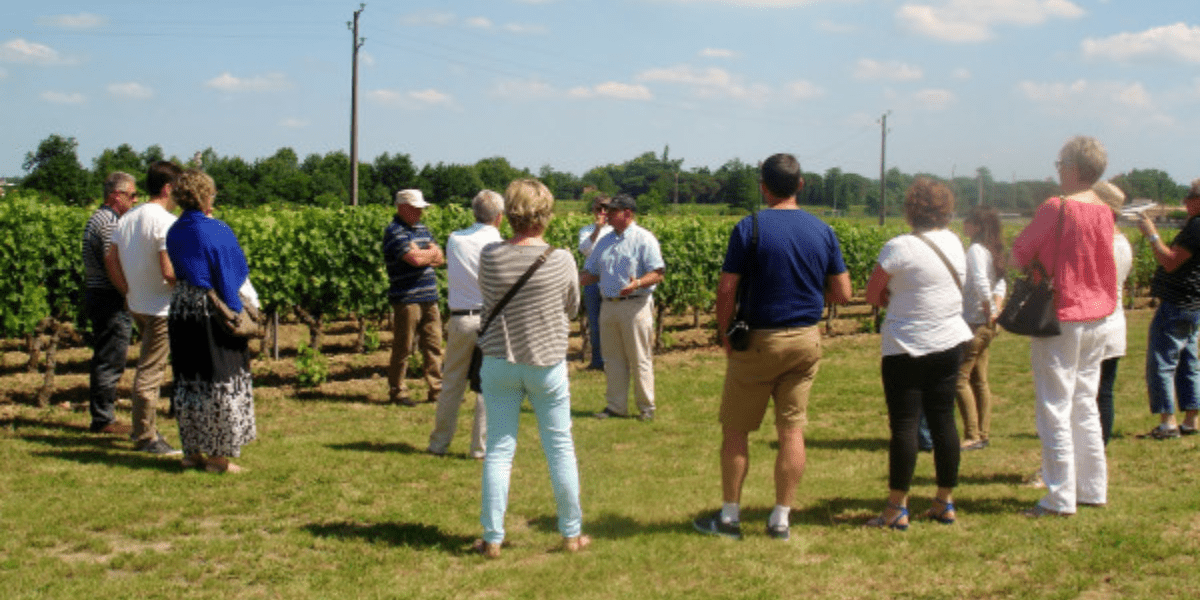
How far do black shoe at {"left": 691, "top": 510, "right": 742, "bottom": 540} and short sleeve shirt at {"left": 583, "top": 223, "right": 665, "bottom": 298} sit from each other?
3.24 metres

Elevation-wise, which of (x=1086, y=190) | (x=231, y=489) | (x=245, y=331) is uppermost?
(x=1086, y=190)

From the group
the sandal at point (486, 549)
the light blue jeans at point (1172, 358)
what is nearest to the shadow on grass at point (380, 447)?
the sandal at point (486, 549)

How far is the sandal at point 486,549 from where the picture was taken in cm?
470

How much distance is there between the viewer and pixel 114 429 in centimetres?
743

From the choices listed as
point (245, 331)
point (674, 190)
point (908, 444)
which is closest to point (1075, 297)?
point (908, 444)

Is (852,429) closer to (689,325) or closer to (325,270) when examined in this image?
(325,270)

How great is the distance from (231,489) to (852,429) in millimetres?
4941

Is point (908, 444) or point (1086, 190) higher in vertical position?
point (1086, 190)

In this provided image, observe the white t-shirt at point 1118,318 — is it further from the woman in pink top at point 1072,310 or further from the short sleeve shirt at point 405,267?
the short sleeve shirt at point 405,267

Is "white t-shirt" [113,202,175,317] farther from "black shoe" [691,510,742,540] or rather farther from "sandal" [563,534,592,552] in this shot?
"black shoe" [691,510,742,540]

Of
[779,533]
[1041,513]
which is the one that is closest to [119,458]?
[779,533]

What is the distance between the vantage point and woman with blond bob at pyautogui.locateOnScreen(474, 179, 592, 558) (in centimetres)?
452

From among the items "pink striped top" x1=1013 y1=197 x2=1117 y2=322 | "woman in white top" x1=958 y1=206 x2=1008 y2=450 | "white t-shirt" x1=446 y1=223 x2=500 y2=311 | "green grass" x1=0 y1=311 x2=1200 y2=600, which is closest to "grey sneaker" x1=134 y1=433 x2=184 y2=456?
"green grass" x1=0 y1=311 x2=1200 y2=600

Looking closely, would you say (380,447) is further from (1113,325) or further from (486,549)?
(1113,325)
